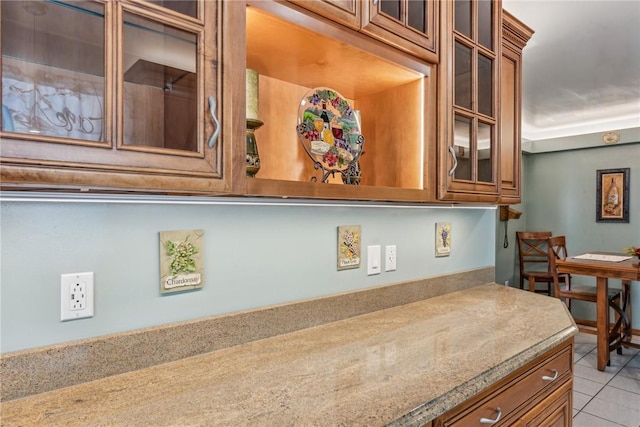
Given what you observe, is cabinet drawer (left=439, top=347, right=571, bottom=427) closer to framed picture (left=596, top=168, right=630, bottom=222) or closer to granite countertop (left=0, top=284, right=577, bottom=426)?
granite countertop (left=0, top=284, right=577, bottom=426)

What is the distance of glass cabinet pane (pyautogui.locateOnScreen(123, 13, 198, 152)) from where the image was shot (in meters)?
0.74

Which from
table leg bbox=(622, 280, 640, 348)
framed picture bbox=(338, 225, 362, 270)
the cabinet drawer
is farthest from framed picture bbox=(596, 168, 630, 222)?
framed picture bbox=(338, 225, 362, 270)

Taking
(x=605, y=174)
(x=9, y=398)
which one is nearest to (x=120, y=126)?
(x=9, y=398)

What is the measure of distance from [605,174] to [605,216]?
0.55 meters

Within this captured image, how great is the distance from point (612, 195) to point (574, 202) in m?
0.44

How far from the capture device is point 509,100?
1.80m

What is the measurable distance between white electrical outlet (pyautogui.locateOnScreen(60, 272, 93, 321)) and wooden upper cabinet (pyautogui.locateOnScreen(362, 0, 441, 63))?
1018 millimetres

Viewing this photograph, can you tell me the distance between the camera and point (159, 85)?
79cm

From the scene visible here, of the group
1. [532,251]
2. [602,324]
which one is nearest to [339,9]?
[602,324]

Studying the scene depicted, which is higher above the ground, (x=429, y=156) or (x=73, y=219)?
(x=429, y=156)

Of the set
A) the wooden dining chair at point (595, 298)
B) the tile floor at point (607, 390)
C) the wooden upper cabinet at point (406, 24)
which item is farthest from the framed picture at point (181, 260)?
the wooden dining chair at point (595, 298)

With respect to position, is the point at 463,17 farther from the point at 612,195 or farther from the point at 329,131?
the point at 612,195

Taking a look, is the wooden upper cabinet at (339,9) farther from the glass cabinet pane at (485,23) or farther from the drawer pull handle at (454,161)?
the glass cabinet pane at (485,23)

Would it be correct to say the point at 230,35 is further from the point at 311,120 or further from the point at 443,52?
the point at 443,52
